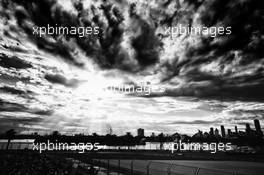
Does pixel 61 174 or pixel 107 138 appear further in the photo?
pixel 107 138

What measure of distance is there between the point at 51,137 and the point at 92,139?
29617mm

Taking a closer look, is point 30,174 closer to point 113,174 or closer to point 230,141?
point 113,174

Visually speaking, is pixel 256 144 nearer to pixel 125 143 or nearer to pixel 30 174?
pixel 125 143

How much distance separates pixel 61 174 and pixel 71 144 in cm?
14183

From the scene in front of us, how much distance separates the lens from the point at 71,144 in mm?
150500

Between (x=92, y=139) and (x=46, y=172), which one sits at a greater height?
(x=46, y=172)

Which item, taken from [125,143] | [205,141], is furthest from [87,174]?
[205,141]

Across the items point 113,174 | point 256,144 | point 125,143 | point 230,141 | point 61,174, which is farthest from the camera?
point 230,141

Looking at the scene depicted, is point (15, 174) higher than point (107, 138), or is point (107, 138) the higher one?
point (15, 174)

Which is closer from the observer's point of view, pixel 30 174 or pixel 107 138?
pixel 30 174

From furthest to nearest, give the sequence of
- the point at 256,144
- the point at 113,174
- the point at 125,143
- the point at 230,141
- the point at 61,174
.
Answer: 1. the point at 230,141
2. the point at 125,143
3. the point at 256,144
4. the point at 113,174
5. the point at 61,174

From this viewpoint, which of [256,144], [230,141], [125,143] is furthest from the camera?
[230,141]

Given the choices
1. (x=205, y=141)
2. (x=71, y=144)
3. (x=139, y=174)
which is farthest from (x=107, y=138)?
(x=139, y=174)

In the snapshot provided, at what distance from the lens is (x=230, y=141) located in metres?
167
